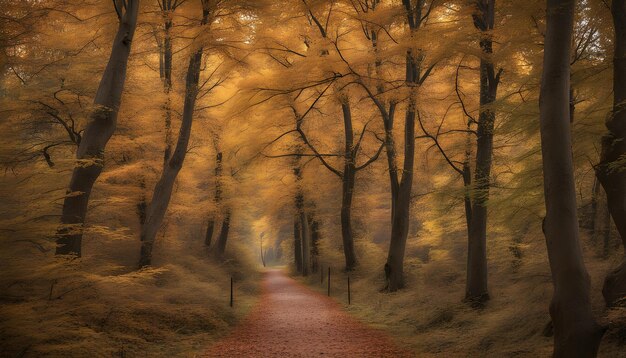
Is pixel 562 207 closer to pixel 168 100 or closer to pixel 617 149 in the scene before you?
pixel 617 149

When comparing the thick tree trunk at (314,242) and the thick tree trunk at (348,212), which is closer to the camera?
the thick tree trunk at (348,212)

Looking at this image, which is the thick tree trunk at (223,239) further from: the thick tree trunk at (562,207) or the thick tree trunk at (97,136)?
the thick tree trunk at (562,207)

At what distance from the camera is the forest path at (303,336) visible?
24.7 ft

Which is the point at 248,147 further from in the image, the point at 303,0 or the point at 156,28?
the point at 303,0

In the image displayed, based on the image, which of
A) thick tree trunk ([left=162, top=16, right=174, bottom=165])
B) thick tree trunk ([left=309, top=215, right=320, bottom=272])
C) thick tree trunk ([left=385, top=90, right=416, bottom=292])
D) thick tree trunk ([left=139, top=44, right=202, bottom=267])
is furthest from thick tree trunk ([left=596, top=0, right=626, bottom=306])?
thick tree trunk ([left=309, top=215, right=320, bottom=272])

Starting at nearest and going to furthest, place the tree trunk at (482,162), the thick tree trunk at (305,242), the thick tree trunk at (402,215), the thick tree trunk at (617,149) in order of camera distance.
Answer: the thick tree trunk at (617,149) → the tree trunk at (482,162) → the thick tree trunk at (402,215) → the thick tree trunk at (305,242)

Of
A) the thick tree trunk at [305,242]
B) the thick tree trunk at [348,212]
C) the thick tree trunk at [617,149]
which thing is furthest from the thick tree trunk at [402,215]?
the thick tree trunk at [305,242]

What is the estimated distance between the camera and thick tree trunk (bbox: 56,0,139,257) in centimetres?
812

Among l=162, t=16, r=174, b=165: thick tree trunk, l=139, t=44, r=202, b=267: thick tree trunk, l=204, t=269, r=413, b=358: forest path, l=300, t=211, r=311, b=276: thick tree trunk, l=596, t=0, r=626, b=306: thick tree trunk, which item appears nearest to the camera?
l=596, t=0, r=626, b=306: thick tree trunk

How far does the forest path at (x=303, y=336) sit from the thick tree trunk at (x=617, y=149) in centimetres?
363

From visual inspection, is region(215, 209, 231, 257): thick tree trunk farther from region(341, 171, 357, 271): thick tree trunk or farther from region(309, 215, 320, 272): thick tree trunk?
region(341, 171, 357, 271): thick tree trunk

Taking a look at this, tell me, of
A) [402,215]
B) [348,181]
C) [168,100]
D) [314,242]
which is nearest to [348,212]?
[348,181]

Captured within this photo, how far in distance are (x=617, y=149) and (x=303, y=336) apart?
23.0ft

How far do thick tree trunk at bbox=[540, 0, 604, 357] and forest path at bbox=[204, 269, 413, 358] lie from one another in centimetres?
301
